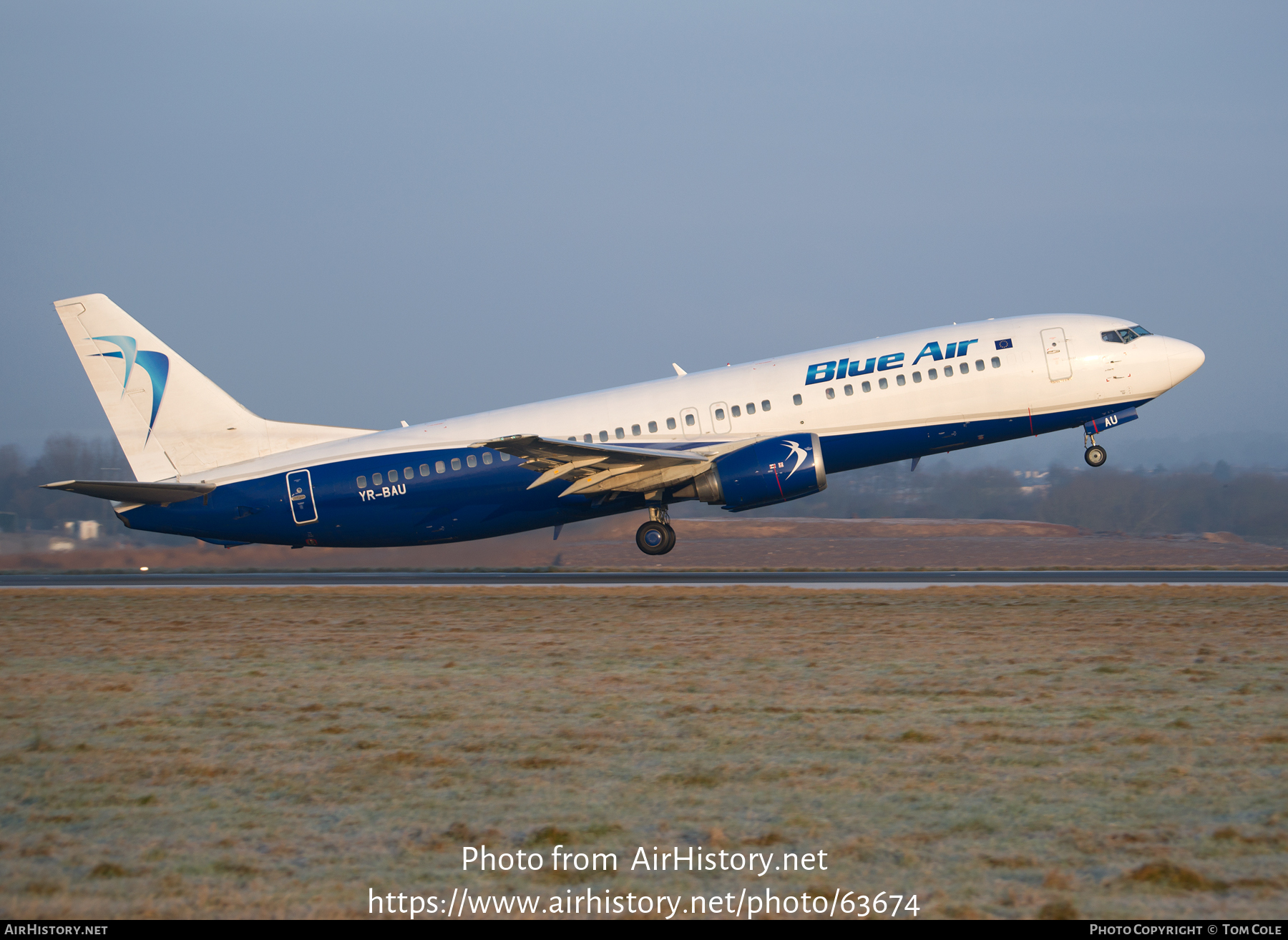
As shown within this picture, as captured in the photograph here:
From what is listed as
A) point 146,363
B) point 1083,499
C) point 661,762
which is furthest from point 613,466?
point 1083,499

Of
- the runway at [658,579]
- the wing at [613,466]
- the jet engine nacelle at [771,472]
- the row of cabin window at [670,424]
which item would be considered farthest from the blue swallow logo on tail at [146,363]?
the jet engine nacelle at [771,472]

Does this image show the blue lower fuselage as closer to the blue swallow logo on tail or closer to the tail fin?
the tail fin

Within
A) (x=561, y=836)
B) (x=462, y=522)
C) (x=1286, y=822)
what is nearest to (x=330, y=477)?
(x=462, y=522)

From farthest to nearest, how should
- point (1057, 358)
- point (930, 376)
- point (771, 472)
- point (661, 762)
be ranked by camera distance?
point (1057, 358)
point (930, 376)
point (771, 472)
point (661, 762)

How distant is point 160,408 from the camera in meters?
29.9

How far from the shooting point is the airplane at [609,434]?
27.7 metres

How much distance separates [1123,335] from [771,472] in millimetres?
10817

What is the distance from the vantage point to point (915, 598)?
77.7 feet

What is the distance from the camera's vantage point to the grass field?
6.91 metres

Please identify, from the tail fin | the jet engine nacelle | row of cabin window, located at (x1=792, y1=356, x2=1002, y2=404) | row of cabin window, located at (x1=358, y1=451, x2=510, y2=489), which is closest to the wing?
row of cabin window, located at (x1=358, y1=451, x2=510, y2=489)

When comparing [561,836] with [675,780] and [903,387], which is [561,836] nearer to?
[675,780]

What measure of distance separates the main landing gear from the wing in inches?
43.4

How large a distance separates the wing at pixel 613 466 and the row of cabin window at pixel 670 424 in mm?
466

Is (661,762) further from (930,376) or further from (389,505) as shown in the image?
(389,505)
